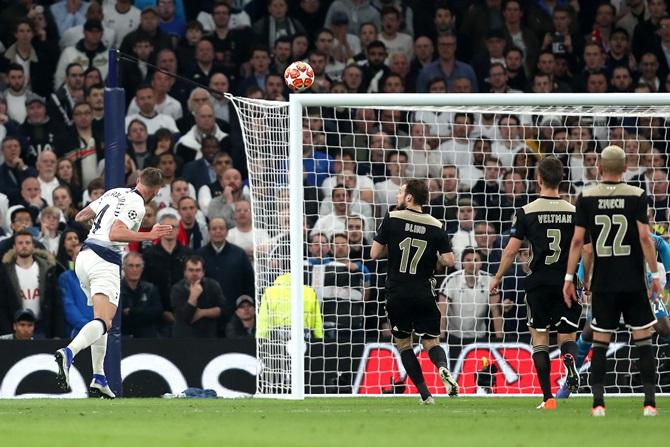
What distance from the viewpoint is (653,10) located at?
22188 mm

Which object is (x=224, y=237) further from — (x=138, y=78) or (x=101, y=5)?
(x=101, y=5)

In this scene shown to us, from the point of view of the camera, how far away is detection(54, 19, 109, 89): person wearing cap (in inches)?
791

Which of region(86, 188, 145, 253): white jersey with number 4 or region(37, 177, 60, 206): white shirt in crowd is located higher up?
region(37, 177, 60, 206): white shirt in crowd

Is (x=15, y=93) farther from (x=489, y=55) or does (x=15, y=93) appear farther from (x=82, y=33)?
(x=489, y=55)

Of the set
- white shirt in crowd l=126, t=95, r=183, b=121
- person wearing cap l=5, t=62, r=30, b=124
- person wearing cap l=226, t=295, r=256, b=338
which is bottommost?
person wearing cap l=226, t=295, r=256, b=338

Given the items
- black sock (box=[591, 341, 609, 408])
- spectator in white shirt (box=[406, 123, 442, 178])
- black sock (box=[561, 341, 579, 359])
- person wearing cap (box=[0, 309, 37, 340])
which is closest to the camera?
black sock (box=[591, 341, 609, 408])

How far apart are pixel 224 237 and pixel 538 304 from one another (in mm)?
5743

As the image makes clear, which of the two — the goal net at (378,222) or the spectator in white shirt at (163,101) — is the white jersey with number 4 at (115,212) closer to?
the goal net at (378,222)

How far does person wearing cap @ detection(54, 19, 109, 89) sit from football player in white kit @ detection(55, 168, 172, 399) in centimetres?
636

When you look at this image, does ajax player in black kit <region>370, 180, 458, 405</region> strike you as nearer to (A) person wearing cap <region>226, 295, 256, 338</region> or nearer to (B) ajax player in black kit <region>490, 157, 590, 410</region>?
(B) ajax player in black kit <region>490, 157, 590, 410</region>

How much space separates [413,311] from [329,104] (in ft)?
7.77

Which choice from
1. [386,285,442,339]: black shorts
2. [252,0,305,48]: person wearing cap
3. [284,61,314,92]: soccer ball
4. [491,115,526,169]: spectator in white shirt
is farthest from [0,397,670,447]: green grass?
[252,0,305,48]: person wearing cap

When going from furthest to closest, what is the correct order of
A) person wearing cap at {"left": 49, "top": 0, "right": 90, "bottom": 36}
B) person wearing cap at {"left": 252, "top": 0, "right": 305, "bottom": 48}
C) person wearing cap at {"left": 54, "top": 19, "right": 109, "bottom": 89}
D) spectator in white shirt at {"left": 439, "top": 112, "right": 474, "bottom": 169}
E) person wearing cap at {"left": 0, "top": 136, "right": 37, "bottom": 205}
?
person wearing cap at {"left": 252, "top": 0, "right": 305, "bottom": 48}, person wearing cap at {"left": 49, "top": 0, "right": 90, "bottom": 36}, person wearing cap at {"left": 54, "top": 19, "right": 109, "bottom": 89}, person wearing cap at {"left": 0, "top": 136, "right": 37, "bottom": 205}, spectator in white shirt at {"left": 439, "top": 112, "right": 474, "bottom": 169}

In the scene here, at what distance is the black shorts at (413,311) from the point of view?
13133 millimetres
